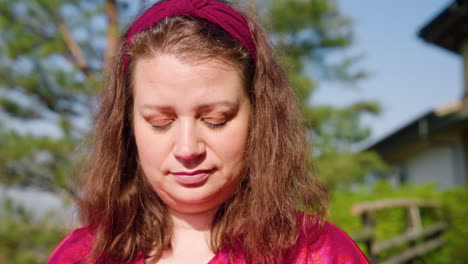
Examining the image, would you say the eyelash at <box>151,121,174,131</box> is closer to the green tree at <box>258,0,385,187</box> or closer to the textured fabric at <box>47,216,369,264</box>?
the textured fabric at <box>47,216,369,264</box>

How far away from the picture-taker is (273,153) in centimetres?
160

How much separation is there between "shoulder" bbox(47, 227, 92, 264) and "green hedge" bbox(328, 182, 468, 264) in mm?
6152

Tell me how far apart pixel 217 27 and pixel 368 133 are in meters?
10.4

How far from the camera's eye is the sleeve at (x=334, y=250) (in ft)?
4.67

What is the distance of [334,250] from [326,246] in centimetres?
3

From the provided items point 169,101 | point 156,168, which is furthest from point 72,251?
point 169,101

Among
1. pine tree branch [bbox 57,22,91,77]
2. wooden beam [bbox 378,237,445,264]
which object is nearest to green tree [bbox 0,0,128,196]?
pine tree branch [bbox 57,22,91,77]

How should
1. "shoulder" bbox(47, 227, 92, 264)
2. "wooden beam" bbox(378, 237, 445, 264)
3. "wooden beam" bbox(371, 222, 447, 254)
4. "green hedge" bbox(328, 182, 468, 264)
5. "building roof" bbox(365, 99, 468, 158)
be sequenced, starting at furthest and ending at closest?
1. "building roof" bbox(365, 99, 468, 158)
2. "green hedge" bbox(328, 182, 468, 264)
3. "wooden beam" bbox(378, 237, 445, 264)
4. "wooden beam" bbox(371, 222, 447, 254)
5. "shoulder" bbox(47, 227, 92, 264)

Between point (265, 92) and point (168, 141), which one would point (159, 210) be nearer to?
point (168, 141)

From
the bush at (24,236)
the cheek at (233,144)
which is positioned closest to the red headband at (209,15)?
the cheek at (233,144)

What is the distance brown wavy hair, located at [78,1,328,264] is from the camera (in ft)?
4.84

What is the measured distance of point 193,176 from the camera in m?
1.41

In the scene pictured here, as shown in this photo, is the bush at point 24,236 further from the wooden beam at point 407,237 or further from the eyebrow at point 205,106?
the eyebrow at point 205,106

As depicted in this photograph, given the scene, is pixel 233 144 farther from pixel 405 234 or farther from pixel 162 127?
pixel 405 234
